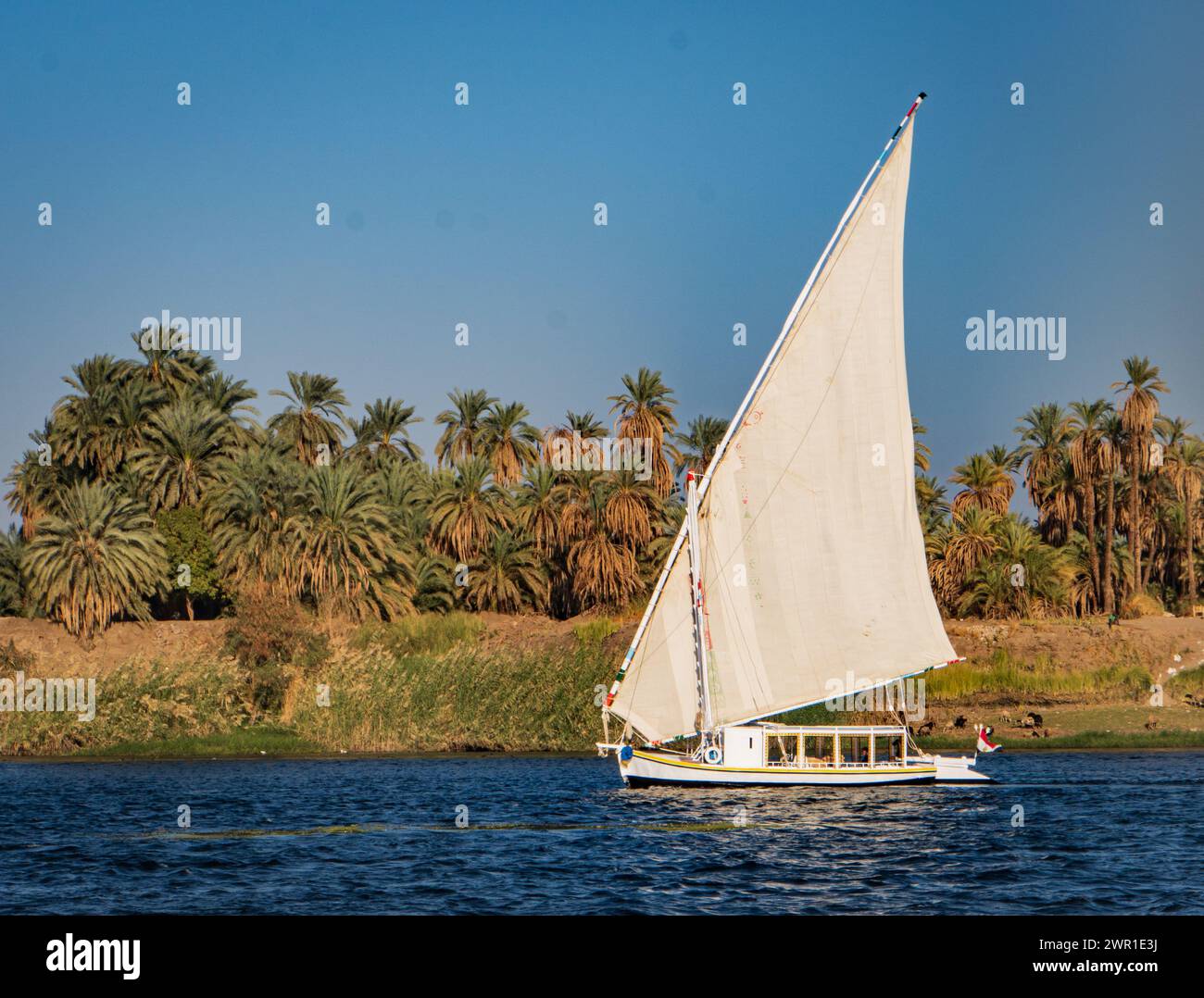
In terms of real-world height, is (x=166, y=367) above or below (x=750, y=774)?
above

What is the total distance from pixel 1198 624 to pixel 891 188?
45.6 meters

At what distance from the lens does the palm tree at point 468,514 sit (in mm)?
92688

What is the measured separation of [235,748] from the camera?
65938 mm

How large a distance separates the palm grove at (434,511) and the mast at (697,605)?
38.2 metres

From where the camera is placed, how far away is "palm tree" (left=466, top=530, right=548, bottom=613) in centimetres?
9262

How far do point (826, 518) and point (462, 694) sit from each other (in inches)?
1057

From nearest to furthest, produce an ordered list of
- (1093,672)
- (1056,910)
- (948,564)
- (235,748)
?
1. (1056,910)
2. (235,748)
3. (1093,672)
4. (948,564)

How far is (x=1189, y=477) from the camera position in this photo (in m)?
97.7

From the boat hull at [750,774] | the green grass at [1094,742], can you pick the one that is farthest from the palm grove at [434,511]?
the boat hull at [750,774]

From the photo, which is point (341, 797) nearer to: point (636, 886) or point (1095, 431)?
point (636, 886)

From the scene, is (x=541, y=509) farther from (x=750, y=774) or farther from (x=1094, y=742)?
(x=750, y=774)

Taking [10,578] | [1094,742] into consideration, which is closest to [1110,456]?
[1094,742]
